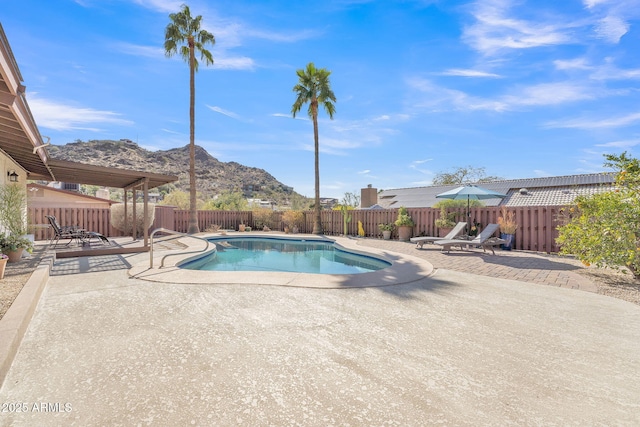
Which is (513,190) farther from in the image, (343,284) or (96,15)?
(96,15)

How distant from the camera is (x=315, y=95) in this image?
15.1 m

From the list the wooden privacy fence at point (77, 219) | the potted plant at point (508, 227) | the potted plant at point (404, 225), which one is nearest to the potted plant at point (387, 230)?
the potted plant at point (404, 225)

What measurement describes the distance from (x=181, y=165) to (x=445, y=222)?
167 ft

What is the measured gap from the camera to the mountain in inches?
1855

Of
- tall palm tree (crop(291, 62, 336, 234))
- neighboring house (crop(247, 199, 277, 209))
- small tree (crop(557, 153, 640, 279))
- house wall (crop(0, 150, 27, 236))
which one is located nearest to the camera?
small tree (crop(557, 153, 640, 279))

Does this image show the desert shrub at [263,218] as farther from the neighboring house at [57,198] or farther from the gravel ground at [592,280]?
the gravel ground at [592,280]

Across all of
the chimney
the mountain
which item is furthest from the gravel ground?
the mountain

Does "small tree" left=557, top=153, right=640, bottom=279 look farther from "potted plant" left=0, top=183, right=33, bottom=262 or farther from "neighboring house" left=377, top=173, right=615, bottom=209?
"neighboring house" left=377, top=173, right=615, bottom=209

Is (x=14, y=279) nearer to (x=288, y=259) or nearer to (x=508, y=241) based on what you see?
(x=288, y=259)

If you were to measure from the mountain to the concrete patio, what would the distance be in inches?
1652

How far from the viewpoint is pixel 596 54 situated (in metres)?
9.26

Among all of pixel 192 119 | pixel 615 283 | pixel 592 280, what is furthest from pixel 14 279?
pixel 192 119

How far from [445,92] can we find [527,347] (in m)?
13.1

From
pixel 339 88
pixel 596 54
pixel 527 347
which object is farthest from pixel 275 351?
pixel 339 88
